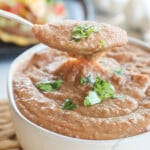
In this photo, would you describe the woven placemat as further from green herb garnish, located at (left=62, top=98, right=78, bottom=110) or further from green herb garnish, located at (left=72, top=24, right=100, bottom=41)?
green herb garnish, located at (left=72, top=24, right=100, bottom=41)

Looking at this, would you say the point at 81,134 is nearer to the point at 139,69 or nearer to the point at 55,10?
the point at 139,69

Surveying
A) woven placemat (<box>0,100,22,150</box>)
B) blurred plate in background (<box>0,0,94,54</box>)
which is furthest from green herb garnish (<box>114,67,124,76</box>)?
→ blurred plate in background (<box>0,0,94,54</box>)

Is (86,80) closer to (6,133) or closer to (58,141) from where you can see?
(58,141)

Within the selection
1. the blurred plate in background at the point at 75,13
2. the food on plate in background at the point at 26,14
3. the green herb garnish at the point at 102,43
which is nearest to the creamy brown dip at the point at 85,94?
the green herb garnish at the point at 102,43

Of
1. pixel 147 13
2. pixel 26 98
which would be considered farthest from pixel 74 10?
pixel 26 98

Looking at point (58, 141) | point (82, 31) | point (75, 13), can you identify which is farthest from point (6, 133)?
point (75, 13)
